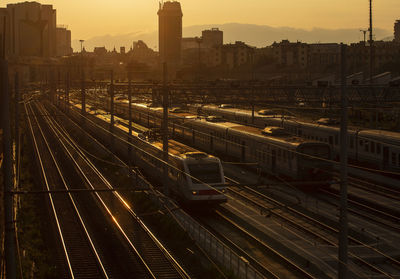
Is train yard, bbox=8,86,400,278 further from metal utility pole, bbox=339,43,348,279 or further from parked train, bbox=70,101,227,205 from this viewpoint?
metal utility pole, bbox=339,43,348,279

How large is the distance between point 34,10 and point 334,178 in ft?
485

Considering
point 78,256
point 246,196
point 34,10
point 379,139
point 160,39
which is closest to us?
point 78,256

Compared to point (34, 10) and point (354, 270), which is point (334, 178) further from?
point (34, 10)

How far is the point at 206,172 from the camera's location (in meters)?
17.7

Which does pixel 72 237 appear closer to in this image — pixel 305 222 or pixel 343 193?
pixel 305 222

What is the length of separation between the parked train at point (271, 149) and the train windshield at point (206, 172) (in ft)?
7.65

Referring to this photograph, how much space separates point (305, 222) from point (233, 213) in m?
2.30

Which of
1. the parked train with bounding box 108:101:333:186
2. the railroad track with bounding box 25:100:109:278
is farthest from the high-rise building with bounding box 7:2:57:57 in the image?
the railroad track with bounding box 25:100:109:278

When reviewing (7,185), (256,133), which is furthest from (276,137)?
(7,185)

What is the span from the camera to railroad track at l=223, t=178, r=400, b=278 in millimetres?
13070

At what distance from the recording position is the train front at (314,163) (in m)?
20.0

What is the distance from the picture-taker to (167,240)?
1468 centimetres

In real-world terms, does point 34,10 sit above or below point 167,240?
above

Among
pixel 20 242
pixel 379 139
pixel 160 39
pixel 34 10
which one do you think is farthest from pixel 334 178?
pixel 160 39
